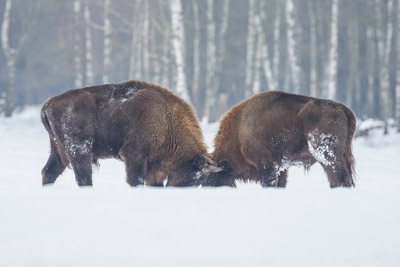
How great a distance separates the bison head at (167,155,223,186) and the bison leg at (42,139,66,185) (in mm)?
1430

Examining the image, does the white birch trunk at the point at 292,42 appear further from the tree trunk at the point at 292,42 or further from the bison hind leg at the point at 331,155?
the bison hind leg at the point at 331,155

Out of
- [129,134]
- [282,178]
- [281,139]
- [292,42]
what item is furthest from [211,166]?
[292,42]

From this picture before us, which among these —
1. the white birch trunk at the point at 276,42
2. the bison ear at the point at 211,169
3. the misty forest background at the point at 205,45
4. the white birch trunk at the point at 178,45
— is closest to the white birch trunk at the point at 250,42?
the misty forest background at the point at 205,45

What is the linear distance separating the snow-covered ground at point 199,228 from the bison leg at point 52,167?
8.16 feet

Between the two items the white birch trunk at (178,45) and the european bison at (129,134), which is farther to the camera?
the white birch trunk at (178,45)

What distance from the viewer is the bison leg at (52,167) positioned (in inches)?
316

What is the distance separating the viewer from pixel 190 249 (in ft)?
11.9

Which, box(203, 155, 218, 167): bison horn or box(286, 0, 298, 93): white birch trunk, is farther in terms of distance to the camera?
box(286, 0, 298, 93): white birch trunk

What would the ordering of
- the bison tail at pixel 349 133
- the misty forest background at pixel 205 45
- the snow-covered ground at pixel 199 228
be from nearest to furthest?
the snow-covered ground at pixel 199 228, the bison tail at pixel 349 133, the misty forest background at pixel 205 45

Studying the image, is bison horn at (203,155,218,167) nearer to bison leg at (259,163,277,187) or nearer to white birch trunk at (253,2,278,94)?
bison leg at (259,163,277,187)

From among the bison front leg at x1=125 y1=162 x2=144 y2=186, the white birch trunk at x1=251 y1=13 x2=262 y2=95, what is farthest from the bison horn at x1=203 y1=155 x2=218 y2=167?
the white birch trunk at x1=251 y1=13 x2=262 y2=95

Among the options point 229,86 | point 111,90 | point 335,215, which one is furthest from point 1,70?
point 335,215

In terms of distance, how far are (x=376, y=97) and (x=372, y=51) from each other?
6.09 meters

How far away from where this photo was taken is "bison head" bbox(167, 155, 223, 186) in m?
7.90
